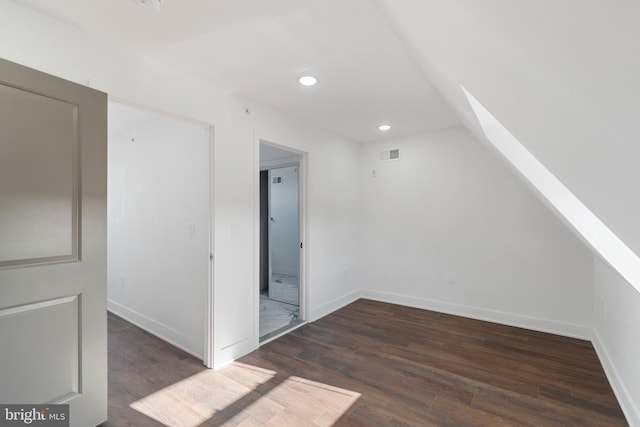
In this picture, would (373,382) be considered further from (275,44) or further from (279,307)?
(275,44)

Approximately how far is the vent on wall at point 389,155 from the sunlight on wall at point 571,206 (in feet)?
7.83

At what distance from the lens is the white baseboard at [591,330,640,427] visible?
181 centimetres

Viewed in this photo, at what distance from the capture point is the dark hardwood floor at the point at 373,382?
1908mm

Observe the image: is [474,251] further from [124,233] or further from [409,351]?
[124,233]

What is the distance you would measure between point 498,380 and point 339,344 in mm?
1376

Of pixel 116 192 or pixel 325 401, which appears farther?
pixel 116 192

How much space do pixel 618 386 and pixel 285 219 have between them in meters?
4.36

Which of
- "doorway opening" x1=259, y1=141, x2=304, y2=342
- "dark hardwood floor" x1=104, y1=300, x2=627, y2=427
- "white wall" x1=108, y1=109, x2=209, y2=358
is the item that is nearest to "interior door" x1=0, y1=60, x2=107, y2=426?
"dark hardwood floor" x1=104, y1=300, x2=627, y2=427

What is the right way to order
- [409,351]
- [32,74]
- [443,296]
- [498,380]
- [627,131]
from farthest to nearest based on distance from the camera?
[443,296] < [409,351] < [498,380] < [32,74] < [627,131]

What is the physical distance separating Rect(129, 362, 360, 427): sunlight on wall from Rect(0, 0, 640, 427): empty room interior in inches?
0.7

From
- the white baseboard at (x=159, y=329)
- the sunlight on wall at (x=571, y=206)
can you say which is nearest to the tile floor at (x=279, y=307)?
the white baseboard at (x=159, y=329)

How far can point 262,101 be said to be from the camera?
2.89 metres

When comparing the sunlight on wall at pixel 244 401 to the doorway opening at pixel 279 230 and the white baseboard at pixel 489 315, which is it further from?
the white baseboard at pixel 489 315

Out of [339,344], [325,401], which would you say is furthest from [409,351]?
[325,401]
